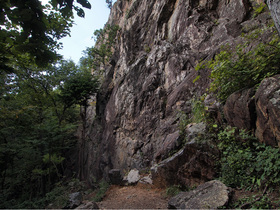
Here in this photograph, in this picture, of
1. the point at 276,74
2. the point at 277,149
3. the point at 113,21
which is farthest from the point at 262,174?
the point at 113,21

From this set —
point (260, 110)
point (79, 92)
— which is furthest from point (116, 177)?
point (79, 92)

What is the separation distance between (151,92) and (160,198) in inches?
218

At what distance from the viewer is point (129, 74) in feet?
37.1

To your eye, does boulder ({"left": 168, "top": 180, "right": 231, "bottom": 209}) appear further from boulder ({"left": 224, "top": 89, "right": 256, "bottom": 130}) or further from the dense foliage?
the dense foliage

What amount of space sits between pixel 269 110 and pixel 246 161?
3.93ft

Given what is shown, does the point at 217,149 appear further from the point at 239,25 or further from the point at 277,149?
the point at 239,25

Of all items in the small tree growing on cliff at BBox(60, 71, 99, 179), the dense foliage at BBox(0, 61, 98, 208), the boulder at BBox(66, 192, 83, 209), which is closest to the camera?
the boulder at BBox(66, 192, 83, 209)

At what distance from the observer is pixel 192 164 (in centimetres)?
454

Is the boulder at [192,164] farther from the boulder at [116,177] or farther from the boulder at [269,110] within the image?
the boulder at [116,177]

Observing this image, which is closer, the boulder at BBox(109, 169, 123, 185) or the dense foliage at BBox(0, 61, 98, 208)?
the boulder at BBox(109, 169, 123, 185)

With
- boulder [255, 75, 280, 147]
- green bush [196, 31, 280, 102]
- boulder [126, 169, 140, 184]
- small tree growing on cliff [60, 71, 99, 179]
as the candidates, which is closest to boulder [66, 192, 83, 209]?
boulder [126, 169, 140, 184]

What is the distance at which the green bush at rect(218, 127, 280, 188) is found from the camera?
2912 mm

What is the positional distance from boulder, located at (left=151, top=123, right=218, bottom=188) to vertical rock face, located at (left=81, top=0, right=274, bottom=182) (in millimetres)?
1183

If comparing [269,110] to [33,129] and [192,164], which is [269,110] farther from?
[33,129]
